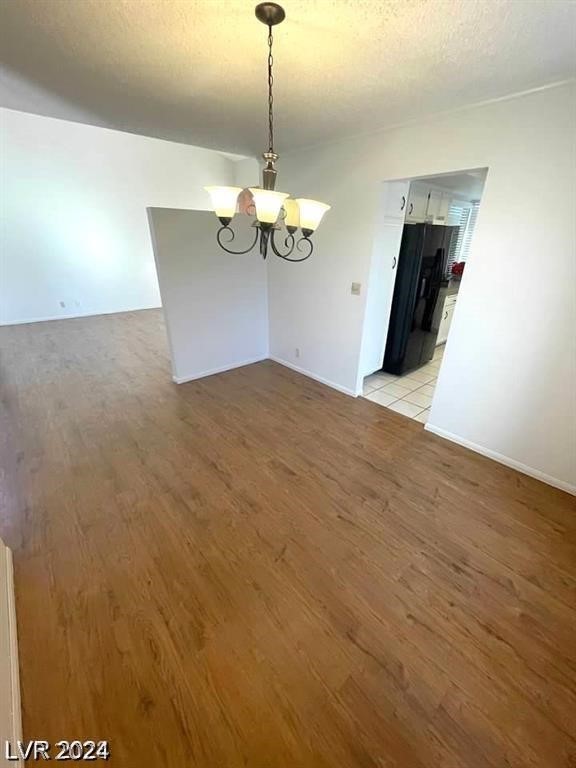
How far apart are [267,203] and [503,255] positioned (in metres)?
1.75

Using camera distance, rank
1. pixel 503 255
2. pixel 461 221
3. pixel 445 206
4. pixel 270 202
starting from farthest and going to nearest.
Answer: pixel 461 221
pixel 445 206
pixel 503 255
pixel 270 202

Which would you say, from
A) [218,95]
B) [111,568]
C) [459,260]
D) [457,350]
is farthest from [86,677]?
[459,260]

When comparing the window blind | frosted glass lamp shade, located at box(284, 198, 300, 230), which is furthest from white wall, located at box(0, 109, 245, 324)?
frosted glass lamp shade, located at box(284, 198, 300, 230)

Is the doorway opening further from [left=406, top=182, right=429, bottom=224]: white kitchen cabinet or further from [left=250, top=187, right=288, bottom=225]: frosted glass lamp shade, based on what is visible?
[left=250, top=187, right=288, bottom=225]: frosted glass lamp shade

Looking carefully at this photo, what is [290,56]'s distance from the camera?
161cm

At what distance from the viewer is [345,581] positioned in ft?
5.31

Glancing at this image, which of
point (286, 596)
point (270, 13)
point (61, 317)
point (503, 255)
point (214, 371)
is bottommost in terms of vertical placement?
point (286, 596)

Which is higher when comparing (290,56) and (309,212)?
(290,56)

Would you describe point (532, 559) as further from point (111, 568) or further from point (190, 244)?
point (190, 244)

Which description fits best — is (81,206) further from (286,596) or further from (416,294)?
(286,596)

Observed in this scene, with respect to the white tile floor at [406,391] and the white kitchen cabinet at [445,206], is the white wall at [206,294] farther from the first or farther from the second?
the white kitchen cabinet at [445,206]

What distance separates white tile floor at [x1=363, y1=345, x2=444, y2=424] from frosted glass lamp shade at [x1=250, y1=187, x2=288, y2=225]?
244 centimetres

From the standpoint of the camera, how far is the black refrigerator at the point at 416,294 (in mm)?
3438

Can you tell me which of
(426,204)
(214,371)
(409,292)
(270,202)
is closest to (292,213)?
(270,202)
